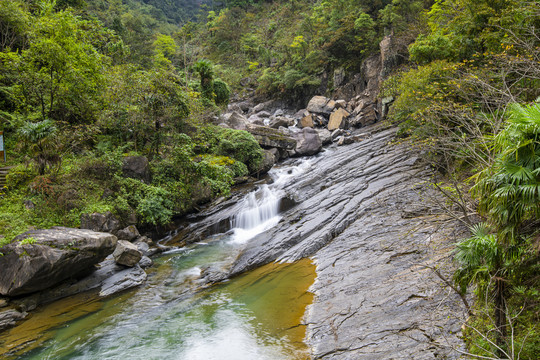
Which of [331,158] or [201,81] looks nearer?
[331,158]

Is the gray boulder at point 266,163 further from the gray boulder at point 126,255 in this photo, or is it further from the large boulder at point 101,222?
the gray boulder at point 126,255

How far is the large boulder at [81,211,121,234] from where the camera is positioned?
13.0 metres

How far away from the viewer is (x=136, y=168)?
16.3 metres

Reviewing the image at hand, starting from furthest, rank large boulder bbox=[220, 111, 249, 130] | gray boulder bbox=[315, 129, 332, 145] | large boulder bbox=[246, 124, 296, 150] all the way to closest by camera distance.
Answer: gray boulder bbox=[315, 129, 332, 145], large boulder bbox=[220, 111, 249, 130], large boulder bbox=[246, 124, 296, 150]

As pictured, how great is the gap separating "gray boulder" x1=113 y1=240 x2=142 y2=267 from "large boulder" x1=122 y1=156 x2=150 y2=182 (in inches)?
204

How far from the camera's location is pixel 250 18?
5875cm

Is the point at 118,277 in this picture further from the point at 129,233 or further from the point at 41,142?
the point at 41,142

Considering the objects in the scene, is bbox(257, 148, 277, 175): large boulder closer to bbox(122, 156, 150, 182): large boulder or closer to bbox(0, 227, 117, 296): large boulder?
bbox(122, 156, 150, 182): large boulder

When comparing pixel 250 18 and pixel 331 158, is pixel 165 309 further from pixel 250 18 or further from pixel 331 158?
pixel 250 18

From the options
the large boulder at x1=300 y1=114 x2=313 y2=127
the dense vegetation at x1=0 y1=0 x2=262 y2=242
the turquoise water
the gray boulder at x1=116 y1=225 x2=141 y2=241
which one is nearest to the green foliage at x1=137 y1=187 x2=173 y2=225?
the dense vegetation at x1=0 y1=0 x2=262 y2=242

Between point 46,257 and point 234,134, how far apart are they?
14373 mm

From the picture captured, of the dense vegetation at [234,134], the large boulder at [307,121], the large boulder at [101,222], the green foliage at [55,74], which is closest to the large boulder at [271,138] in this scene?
the dense vegetation at [234,134]

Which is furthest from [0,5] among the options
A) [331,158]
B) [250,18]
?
[250,18]

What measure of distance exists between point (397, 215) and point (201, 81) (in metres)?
21.2
